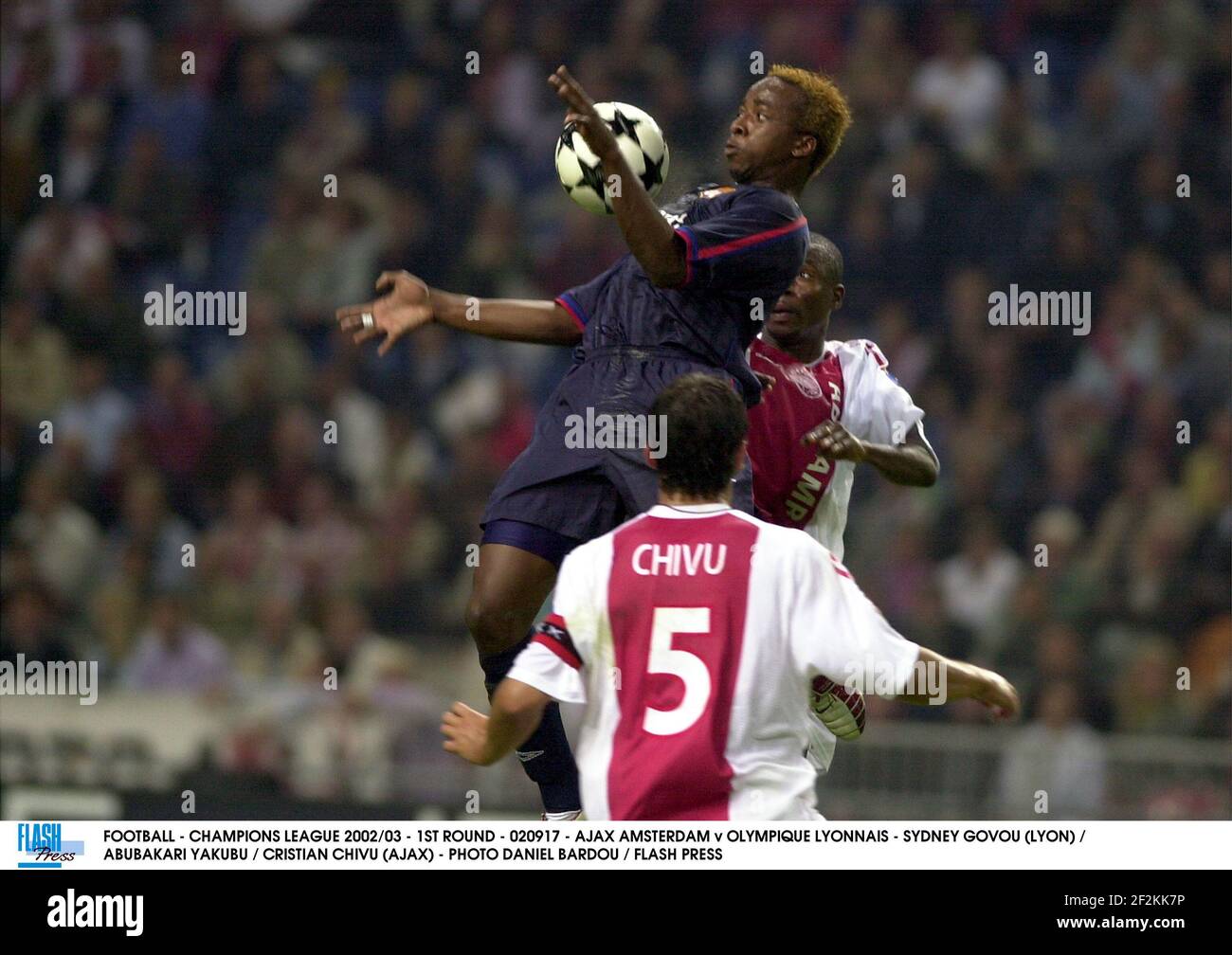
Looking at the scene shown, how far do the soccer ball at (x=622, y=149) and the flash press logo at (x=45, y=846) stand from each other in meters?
2.11

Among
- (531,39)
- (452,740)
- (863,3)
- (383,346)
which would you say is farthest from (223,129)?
(452,740)

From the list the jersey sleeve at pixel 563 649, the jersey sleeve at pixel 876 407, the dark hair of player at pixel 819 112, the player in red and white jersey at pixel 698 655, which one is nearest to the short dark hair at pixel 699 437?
the player in red and white jersey at pixel 698 655

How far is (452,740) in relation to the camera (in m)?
4.18

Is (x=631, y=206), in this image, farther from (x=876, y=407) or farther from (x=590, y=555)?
(x=876, y=407)

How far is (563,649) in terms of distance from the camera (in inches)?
163

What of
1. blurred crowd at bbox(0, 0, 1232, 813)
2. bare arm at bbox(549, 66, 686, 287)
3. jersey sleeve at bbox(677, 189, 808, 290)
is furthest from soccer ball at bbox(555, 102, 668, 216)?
blurred crowd at bbox(0, 0, 1232, 813)

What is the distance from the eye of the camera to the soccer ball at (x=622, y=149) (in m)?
5.29

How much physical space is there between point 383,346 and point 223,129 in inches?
290

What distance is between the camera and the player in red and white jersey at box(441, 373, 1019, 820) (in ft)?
13.4

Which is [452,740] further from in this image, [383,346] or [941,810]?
[941,810]

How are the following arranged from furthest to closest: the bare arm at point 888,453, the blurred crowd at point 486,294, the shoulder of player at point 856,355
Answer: the blurred crowd at point 486,294 → the shoulder of player at point 856,355 → the bare arm at point 888,453

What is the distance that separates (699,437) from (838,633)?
0.50m

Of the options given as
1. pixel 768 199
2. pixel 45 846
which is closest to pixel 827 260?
pixel 768 199

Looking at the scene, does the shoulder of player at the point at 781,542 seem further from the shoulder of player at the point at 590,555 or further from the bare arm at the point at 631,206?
the bare arm at the point at 631,206
